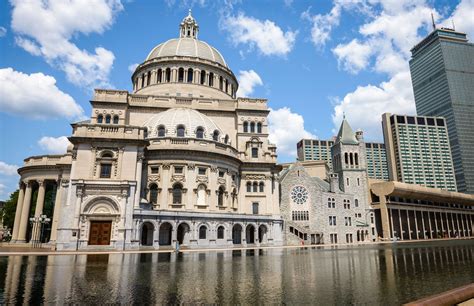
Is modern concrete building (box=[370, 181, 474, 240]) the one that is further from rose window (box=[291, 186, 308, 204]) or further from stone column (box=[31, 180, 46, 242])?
stone column (box=[31, 180, 46, 242])

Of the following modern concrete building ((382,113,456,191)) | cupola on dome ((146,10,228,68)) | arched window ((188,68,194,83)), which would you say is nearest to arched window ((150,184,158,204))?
arched window ((188,68,194,83))

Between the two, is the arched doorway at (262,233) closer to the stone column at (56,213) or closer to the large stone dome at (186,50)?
the stone column at (56,213)

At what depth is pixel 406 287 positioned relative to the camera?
1133cm

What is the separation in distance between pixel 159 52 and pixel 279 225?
4402cm

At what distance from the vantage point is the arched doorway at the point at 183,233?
42.3 meters

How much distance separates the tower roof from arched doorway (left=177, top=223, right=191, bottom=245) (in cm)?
4859

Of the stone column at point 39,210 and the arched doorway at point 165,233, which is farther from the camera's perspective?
the stone column at point 39,210

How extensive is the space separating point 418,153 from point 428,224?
8385 centimetres

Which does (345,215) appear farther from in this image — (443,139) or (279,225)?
(443,139)

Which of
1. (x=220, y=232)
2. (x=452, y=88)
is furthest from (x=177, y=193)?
(x=452, y=88)

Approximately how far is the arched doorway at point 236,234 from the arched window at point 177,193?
29.9 ft

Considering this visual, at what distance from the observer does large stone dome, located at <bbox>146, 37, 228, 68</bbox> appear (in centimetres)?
6825

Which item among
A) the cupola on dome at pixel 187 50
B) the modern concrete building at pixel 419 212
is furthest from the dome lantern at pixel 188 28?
the modern concrete building at pixel 419 212

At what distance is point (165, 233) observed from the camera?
4316 cm
